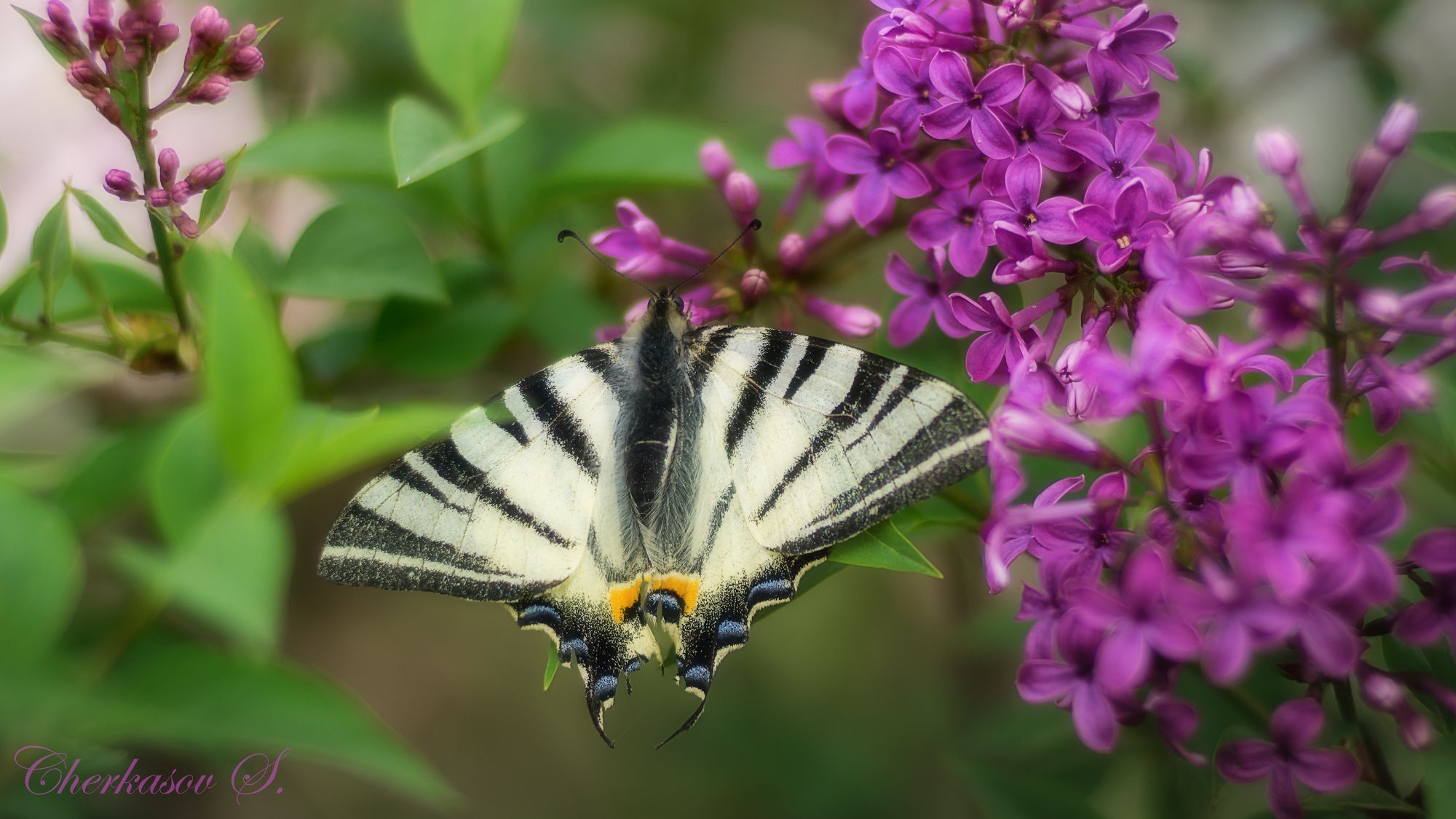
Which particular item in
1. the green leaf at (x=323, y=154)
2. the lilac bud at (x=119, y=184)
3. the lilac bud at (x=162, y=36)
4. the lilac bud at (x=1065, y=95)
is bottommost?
the green leaf at (x=323, y=154)

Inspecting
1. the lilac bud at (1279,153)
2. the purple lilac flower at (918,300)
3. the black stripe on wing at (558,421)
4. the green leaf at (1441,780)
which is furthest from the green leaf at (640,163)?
the green leaf at (1441,780)

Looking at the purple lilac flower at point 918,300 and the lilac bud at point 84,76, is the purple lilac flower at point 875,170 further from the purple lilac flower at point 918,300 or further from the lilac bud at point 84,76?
the lilac bud at point 84,76

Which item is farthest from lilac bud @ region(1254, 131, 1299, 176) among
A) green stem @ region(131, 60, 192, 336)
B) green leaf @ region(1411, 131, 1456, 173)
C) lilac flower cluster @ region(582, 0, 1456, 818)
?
green stem @ region(131, 60, 192, 336)

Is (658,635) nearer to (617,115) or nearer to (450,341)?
(450,341)

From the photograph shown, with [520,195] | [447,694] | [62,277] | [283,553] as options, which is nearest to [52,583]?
[283,553]

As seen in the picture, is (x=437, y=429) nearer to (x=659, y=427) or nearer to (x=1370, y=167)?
(x=659, y=427)

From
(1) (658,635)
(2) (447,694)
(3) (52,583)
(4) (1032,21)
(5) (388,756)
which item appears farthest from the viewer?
(2) (447,694)
